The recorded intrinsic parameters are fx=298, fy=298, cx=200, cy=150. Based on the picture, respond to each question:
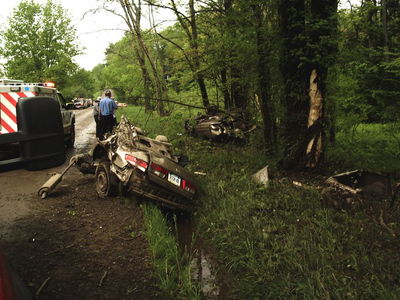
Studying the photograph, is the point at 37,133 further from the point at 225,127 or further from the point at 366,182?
the point at 225,127

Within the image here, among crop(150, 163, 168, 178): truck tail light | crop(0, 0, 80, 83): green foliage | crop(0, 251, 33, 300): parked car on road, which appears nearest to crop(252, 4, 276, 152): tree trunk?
crop(150, 163, 168, 178): truck tail light

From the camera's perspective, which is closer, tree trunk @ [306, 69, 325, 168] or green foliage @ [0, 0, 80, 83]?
tree trunk @ [306, 69, 325, 168]

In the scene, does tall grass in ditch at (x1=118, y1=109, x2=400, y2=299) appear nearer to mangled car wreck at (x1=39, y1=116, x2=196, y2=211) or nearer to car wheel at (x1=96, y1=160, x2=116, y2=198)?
mangled car wreck at (x1=39, y1=116, x2=196, y2=211)

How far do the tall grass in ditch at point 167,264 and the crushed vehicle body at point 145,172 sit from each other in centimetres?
40

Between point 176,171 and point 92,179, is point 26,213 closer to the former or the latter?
point 92,179

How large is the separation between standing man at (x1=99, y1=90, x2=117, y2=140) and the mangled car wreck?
450 cm

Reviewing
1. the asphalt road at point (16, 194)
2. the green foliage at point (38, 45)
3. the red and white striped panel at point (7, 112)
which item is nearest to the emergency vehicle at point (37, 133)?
the red and white striped panel at point (7, 112)

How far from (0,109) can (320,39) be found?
5259mm

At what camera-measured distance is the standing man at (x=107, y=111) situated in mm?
9836

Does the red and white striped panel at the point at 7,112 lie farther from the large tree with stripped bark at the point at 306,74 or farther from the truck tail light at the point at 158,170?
the large tree with stripped bark at the point at 306,74

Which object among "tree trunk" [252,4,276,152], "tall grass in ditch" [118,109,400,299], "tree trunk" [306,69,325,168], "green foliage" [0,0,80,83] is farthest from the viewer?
"green foliage" [0,0,80,83]

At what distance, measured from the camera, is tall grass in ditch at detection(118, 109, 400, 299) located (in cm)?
306

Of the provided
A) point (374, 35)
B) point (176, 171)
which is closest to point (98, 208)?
point (176, 171)

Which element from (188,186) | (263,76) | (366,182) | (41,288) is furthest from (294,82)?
(41,288)
